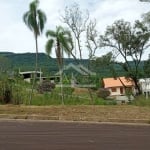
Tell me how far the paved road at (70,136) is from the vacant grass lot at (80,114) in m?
0.96

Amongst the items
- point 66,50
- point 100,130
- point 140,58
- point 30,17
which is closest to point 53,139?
point 100,130

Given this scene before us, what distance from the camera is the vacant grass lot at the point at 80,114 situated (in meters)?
18.0

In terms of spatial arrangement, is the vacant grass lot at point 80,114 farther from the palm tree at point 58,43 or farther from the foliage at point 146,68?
the foliage at point 146,68

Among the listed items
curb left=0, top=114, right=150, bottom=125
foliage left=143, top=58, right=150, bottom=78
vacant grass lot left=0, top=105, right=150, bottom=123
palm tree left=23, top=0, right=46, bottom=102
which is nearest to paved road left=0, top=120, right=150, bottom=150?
curb left=0, top=114, right=150, bottom=125

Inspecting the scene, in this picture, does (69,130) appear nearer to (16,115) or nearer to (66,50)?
(16,115)

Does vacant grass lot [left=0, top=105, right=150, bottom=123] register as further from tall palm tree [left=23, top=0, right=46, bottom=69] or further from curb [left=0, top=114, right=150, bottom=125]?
tall palm tree [left=23, top=0, right=46, bottom=69]

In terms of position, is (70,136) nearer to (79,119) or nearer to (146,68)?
(79,119)

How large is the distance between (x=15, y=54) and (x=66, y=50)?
207 feet

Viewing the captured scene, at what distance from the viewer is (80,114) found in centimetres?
1892

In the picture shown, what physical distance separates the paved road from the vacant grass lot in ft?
3.15

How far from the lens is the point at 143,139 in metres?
13.2

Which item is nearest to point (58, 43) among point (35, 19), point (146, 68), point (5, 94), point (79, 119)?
point (35, 19)

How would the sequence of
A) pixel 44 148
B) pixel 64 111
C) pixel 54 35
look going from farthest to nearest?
pixel 54 35
pixel 64 111
pixel 44 148

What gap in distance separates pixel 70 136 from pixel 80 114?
550 centimetres
